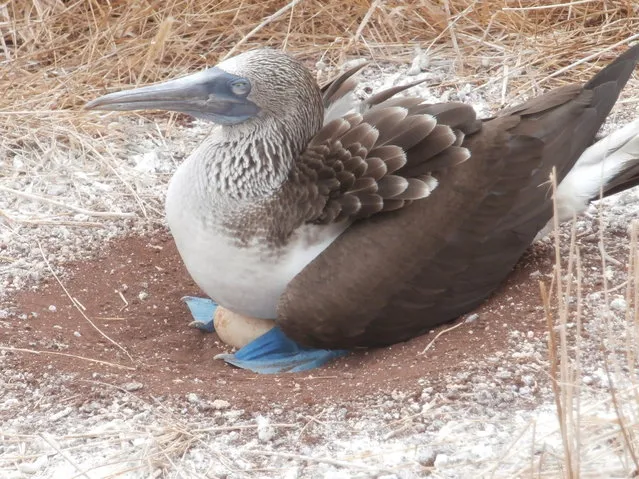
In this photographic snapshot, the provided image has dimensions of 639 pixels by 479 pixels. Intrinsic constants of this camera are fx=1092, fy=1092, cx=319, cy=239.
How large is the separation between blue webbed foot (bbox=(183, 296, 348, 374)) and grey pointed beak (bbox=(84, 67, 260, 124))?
3.32 ft

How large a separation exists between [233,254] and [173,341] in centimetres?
73

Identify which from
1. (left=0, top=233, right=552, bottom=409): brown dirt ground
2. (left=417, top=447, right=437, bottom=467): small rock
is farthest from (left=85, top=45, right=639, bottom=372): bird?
(left=417, top=447, right=437, bottom=467): small rock

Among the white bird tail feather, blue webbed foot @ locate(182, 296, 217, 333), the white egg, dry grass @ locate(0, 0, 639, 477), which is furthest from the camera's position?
dry grass @ locate(0, 0, 639, 477)

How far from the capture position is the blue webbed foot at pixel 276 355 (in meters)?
4.96

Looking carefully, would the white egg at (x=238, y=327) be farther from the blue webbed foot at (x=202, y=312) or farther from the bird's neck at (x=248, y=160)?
the bird's neck at (x=248, y=160)

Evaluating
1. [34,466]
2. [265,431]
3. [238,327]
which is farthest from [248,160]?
[34,466]

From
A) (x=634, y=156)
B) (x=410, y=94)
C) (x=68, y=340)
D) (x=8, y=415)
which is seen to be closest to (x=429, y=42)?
(x=410, y=94)

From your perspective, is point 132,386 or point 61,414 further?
point 132,386

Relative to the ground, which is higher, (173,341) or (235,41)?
(235,41)

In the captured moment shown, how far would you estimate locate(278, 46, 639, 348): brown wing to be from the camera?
4.59 meters

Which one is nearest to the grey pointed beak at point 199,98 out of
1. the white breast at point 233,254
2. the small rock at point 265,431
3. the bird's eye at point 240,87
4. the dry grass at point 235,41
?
the bird's eye at point 240,87

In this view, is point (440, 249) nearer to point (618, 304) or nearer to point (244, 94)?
point (618, 304)

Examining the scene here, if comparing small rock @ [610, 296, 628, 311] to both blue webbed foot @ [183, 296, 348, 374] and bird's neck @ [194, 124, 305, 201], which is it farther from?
bird's neck @ [194, 124, 305, 201]

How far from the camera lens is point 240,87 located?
4.82m
